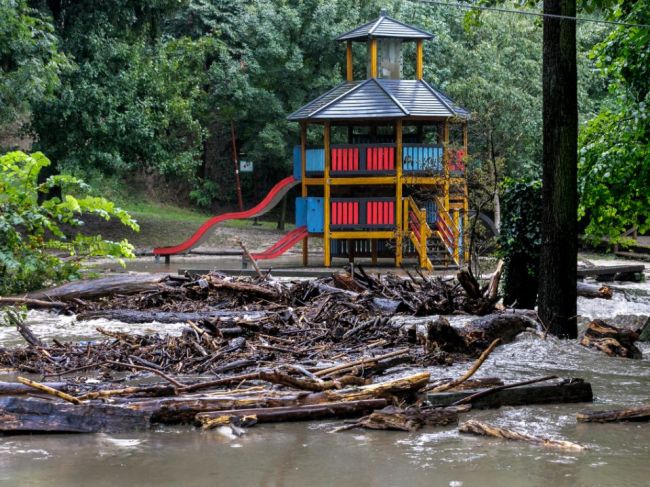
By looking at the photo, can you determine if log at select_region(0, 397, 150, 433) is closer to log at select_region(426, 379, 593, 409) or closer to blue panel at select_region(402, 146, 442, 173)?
log at select_region(426, 379, 593, 409)

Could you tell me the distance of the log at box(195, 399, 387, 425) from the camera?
8.84 meters

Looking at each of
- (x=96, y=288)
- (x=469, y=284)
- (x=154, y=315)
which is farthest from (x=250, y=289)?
(x=469, y=284)

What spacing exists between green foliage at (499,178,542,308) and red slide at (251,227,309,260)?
1166 centimetres

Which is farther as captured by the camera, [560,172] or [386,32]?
[386,32]

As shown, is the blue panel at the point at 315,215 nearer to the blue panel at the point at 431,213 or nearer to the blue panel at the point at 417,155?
the blue panel at the point at 417,155

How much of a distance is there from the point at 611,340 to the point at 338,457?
6.44 meters

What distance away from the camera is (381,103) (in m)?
28.8

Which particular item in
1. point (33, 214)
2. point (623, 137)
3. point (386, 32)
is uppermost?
point (386, 32)

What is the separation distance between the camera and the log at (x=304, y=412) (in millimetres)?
8844

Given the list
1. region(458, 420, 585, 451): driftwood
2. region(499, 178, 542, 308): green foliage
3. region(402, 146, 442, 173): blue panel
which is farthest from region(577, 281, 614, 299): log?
region(458, 420, 585, 451): driftwood

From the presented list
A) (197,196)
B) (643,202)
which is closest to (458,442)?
(643,202)

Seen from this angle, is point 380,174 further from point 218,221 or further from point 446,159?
point 446,159

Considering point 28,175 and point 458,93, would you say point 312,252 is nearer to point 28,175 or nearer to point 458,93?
point 458,93

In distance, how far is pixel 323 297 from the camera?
53.3 feet
